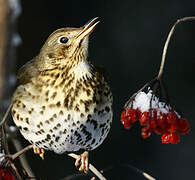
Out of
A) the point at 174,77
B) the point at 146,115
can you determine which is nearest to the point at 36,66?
the point at 146,115

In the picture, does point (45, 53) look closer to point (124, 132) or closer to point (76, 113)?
point (76, 113)

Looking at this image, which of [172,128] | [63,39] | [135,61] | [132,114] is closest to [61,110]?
[63,39]

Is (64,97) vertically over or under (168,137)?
over

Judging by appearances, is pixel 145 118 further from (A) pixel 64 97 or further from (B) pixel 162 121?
(A) pixel 64 97

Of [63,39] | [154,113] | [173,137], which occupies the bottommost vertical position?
[173,137]

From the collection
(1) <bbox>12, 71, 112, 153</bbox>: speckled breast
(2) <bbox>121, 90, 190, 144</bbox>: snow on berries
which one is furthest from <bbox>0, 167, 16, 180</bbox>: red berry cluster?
(2) <bbox>121, 90, 190, 144</bbox>: snow on berries

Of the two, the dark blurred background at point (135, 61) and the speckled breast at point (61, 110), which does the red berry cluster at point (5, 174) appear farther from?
the dark blurred background at point (135, 61)
